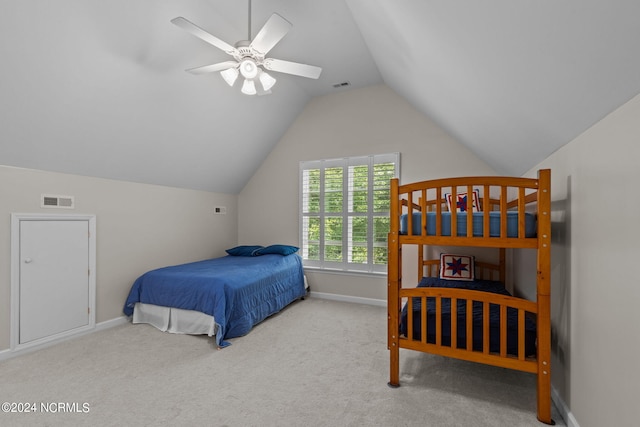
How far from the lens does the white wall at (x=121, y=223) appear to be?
2.45m

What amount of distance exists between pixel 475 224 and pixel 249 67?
202 cm

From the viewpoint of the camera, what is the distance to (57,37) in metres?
1.99

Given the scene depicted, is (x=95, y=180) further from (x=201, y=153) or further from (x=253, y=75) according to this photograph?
(x=253, y=75)

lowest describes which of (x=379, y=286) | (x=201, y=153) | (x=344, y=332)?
(x=344, y=332)

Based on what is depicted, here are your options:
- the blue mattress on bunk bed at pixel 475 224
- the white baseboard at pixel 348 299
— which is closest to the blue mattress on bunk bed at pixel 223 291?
the white baseboard at pixel 348 299

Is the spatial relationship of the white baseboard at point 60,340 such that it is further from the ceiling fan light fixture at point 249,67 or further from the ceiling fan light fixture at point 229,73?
the ceiling fan light fixture at point 249,67

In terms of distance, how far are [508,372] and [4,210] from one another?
4226mm

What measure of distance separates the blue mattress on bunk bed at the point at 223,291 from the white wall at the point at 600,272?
8.31 feet

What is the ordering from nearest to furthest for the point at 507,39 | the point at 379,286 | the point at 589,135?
the point at 507,39
the point at 589,135
the point at 379,286

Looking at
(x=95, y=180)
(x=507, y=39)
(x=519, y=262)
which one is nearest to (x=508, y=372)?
(x=519, y=262)

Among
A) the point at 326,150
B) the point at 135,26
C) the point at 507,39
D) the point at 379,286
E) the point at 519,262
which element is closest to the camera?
the point at 507,39

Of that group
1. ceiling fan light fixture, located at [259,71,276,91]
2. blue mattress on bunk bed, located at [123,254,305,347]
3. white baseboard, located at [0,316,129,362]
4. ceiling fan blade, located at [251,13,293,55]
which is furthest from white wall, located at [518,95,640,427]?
white baseboard, located at [0,316,129,362]

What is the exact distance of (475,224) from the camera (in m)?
1.96

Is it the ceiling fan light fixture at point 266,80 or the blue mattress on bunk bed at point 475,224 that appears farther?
the ceiling fan light fixture at point 266,80
